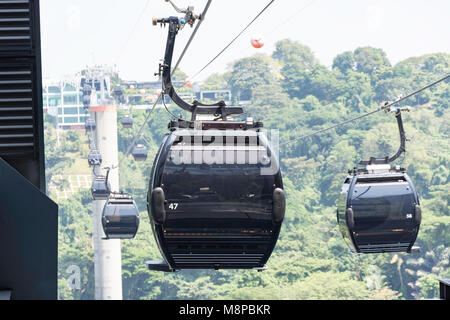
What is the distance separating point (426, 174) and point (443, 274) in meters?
7.06

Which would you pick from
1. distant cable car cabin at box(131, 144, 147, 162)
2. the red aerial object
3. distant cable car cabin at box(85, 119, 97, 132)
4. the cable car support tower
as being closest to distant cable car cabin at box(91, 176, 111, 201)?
distant cable car cabin at box(131, 144, 147, 162)

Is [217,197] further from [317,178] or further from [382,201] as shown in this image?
[317,178]

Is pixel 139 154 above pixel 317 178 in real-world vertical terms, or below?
above

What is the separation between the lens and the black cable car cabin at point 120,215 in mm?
13328

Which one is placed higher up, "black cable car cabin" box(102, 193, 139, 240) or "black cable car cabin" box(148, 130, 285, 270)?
"black cable car cabin" box(148, 130, 285, 270)

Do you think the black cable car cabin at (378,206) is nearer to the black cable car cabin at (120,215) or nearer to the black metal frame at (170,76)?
the black metal frame at (170,76)

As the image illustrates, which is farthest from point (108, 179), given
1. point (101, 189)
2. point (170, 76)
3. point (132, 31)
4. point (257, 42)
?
point (132, 31)

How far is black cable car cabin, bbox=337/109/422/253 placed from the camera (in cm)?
891

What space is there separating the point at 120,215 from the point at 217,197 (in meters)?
8.25

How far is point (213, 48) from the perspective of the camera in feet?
168

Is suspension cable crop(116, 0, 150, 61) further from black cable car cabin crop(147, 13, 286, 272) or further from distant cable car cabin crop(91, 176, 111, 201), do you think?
black cable car cabin crop(147, 13, 286, 272)

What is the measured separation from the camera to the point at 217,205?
5.29 meters

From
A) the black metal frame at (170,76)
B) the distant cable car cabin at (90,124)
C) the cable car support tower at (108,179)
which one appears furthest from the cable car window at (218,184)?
the cable car support tower at (108,179)
